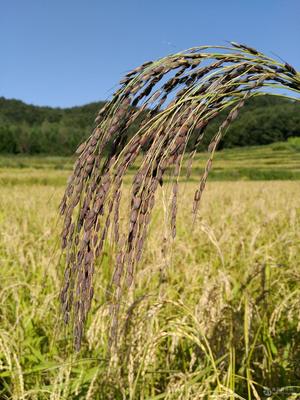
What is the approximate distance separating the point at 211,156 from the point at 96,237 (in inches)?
10.4

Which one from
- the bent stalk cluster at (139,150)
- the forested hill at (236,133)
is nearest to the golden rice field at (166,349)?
the bent stalk cluster at (139,150)

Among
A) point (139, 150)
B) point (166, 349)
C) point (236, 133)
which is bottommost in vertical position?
point (166, 349)

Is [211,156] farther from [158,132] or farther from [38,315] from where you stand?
[38,315]

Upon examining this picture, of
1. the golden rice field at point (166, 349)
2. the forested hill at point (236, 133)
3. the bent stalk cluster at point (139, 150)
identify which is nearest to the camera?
the bent stalk cluster at point (139, 150)

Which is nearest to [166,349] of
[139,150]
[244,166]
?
[139,150]

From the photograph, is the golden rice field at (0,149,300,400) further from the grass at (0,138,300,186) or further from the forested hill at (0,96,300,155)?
the forested hill at (0,96,300,155)

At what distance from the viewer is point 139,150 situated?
2.80 feet

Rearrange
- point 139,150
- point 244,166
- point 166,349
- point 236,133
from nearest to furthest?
point 139,150, point 166,349, point 244,166, point 236,133

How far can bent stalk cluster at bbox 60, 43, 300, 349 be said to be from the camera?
2.69 ft

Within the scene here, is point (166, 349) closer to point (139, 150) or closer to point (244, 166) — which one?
point (139, 150)

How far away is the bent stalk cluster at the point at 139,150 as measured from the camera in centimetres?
82

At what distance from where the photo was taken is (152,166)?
82 centimetres

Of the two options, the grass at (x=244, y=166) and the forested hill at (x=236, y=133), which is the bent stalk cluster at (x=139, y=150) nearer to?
the grass at (x=244, y=166)

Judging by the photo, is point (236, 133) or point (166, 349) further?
point (236, 133)
